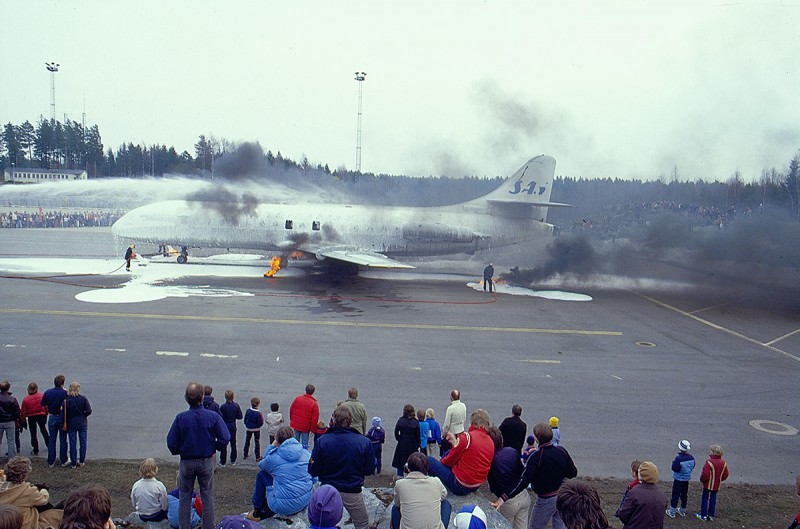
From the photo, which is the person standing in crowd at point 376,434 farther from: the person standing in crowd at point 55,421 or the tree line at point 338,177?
the tree line at point 338,177

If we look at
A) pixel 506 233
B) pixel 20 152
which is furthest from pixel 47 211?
pixel 506 233

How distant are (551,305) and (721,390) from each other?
12.2 meters

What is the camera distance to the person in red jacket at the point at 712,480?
28.6ft

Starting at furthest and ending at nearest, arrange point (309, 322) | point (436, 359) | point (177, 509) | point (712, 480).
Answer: point (309, 322)
point (436, 359)
point (712, 480)
point (177, 509)

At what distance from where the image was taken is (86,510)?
4.27 meters

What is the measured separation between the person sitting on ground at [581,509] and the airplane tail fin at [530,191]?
30249 mm

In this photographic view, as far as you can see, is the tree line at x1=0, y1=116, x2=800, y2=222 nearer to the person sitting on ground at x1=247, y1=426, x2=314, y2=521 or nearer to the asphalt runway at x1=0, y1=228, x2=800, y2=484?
the asphalt runway at x1=0, y1=228, x2=800, y2=484

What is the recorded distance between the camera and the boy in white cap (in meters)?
8.94

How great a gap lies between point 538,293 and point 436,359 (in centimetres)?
1527

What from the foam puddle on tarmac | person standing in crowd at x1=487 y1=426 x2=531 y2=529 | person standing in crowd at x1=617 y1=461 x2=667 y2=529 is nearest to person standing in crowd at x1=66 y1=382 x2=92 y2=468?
person standing in crowd at x1=487 y1=426 x2=531 y2=529

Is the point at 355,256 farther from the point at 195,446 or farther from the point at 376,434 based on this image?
the point at 195,446

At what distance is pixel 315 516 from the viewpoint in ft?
17.5

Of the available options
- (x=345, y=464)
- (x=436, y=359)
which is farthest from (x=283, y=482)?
(x=436, y=359)

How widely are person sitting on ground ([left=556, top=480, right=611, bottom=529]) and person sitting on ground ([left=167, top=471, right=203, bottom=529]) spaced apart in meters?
5.09
